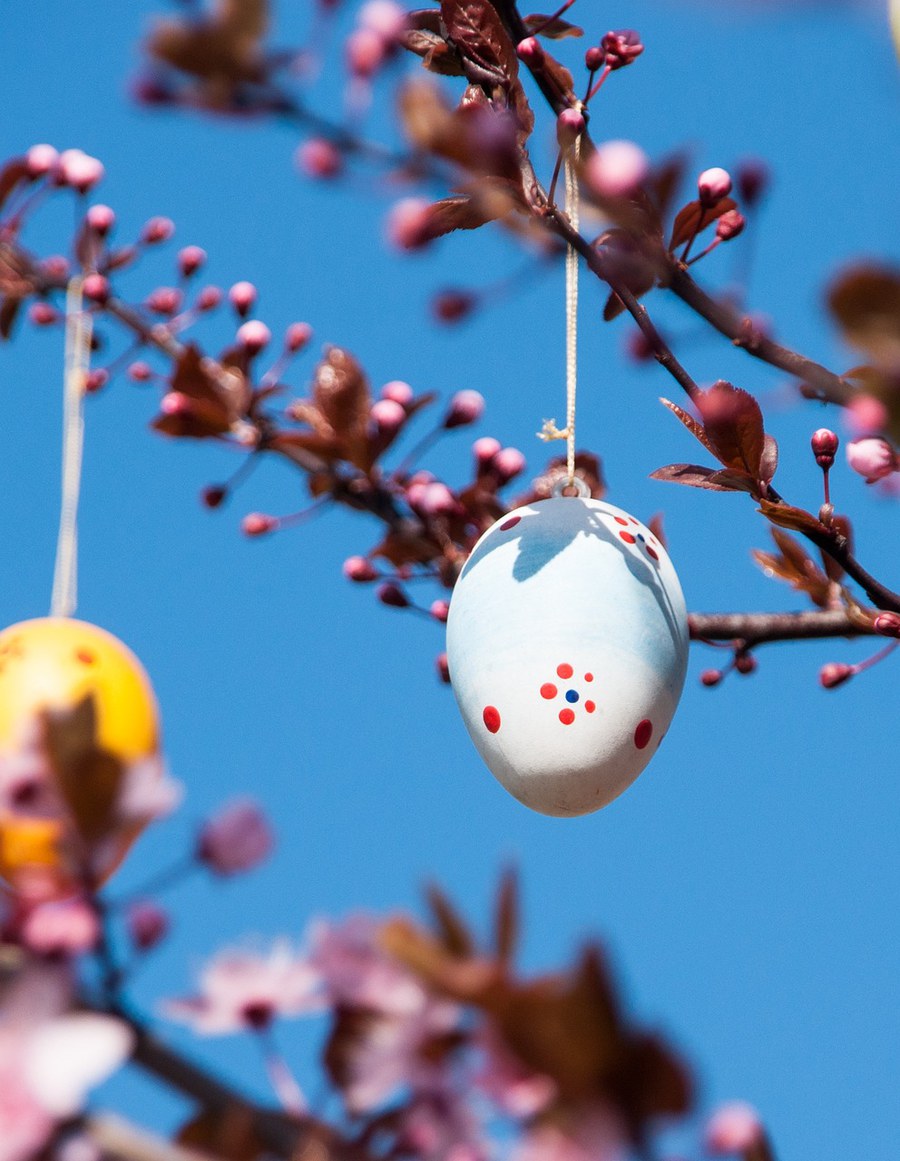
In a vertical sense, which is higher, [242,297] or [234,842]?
[242,297]

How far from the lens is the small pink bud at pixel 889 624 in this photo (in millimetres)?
1926

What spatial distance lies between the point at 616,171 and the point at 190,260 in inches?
54.6

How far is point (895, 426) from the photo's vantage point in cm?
85

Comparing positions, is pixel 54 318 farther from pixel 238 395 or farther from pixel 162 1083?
pixel 162 1083

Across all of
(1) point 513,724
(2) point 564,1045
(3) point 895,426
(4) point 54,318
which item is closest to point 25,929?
(2) point 564,1045

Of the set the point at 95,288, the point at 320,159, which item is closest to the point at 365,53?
the point at 320,159

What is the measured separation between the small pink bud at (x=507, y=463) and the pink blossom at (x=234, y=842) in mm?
1402

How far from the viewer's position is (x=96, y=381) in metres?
2.32

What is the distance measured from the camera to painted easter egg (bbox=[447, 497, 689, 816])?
1.95 meters

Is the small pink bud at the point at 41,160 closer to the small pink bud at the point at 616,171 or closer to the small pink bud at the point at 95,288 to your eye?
the small pink bud at the point at 95,288

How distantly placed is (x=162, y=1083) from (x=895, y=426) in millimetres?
542

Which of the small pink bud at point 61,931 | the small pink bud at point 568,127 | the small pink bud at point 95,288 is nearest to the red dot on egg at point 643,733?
the small pink bud at point 568,127

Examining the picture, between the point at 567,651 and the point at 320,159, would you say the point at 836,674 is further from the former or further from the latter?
the point at 320,159

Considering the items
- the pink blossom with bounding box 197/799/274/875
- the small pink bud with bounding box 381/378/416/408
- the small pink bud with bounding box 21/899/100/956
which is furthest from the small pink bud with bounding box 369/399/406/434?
the small pink bud with bounding box 21/899/100/956
